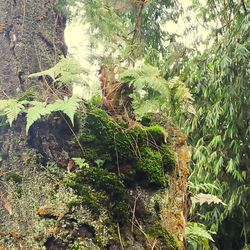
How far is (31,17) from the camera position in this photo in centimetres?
244

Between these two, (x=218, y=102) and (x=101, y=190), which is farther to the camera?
(x=218, y=102)

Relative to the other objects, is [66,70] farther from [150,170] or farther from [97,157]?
[150,170]

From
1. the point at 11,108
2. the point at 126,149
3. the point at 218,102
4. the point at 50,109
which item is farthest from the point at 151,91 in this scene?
the point at 218,102

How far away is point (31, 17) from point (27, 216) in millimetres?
1193

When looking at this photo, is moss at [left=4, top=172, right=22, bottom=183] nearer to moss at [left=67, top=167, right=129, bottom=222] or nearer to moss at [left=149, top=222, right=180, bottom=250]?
moss at [left=67, top=167, right=129, bottom=222]

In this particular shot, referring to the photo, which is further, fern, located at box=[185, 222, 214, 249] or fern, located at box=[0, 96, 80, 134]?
fern, located at box=[185, 222, 214, 249]

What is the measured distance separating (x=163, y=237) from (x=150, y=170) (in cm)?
35

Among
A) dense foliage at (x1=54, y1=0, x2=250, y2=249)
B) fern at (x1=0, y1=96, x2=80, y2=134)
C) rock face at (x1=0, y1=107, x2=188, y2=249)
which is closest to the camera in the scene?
rock face at (x1=0, y1=107, x2=188, y2=249)

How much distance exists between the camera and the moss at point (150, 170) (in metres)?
2.15

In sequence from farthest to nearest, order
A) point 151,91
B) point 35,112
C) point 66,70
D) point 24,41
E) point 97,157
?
point 151,91 < point 24,41 < point 66,70 < point 97,157 < point 35,112

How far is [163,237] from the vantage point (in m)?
2.03

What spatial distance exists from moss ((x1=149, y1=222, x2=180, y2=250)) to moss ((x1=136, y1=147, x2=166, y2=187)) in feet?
0.71

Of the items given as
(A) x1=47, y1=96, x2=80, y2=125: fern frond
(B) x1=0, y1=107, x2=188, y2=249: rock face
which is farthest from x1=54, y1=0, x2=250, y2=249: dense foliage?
(A) x1=47, y1=96, x2=80, y2=125: fern frond

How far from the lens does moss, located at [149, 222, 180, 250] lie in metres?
2.01
